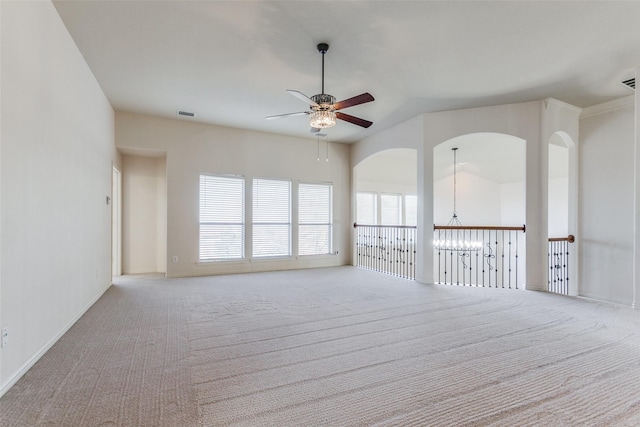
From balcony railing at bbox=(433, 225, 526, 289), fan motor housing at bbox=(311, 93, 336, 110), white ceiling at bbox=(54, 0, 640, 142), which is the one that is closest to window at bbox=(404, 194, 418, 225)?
balcony railing at bbox=(433, 225, 526, 289)

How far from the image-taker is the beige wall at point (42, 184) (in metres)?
2.07

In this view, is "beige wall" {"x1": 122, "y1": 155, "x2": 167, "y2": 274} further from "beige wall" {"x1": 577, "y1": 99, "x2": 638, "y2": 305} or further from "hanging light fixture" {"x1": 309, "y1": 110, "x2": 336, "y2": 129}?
"beige wall" {"x1": 577, "y1": 99, "x2": 638, "y2": 305}

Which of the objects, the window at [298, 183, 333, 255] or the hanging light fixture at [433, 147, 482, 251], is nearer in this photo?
the window at [298, 183, 333, 255]

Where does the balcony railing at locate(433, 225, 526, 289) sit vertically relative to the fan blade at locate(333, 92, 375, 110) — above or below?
below

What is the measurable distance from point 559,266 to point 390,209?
5.06 meters

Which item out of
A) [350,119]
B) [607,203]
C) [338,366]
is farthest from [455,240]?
[338,366]

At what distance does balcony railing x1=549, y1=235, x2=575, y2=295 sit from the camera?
532cm

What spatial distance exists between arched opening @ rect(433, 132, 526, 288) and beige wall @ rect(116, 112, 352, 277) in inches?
133

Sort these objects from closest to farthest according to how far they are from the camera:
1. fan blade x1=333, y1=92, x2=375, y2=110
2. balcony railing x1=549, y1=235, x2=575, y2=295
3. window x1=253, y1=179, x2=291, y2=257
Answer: fan blade x1=333, y1=92, x2=375, y2=110 → balcony railing x1=549, y1=235, x2=575, y2=295 → window x1=253, y1=179, x2=291, y2=257

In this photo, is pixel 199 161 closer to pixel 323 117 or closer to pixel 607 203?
pixel 323 117

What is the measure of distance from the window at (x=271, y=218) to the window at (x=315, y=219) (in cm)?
32

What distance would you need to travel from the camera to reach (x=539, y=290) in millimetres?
4750

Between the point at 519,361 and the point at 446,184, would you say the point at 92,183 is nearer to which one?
the point at 519,361

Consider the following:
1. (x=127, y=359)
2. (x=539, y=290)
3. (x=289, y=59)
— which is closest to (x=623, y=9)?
(x=289, y=59)
